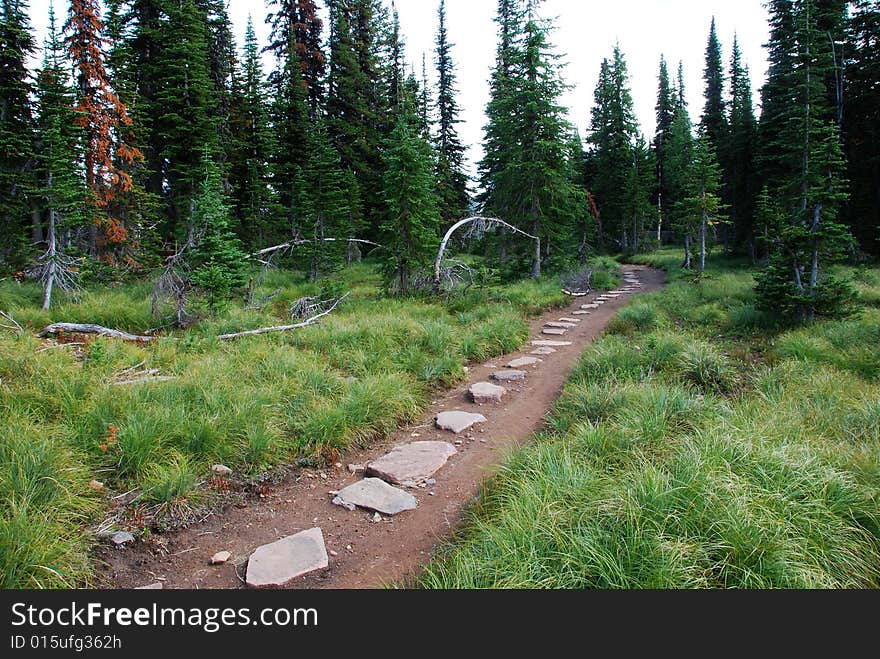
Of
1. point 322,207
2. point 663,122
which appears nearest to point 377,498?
point 322,207

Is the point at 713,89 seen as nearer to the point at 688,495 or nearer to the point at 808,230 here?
the point at 808,230

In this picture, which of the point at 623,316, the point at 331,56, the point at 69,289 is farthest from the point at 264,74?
the point at 623,316

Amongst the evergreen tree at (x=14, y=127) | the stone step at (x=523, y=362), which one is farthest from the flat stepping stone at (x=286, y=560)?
the evergreen tree at (x=14, y=127)

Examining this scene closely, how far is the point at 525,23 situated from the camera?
16.1 metres


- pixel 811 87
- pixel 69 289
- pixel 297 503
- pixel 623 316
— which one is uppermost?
pixel 811 87

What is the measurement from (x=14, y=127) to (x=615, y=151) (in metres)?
35.0

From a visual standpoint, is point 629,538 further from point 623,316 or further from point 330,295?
point 330,295

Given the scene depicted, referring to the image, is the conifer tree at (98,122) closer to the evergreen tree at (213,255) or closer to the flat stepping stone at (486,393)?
the evergreen tree at (213,255)

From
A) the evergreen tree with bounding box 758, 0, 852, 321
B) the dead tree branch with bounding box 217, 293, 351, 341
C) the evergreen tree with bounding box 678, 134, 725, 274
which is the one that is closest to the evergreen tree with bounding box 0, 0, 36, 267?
the dead tree branch with bounding box 217, 293, 351, 341

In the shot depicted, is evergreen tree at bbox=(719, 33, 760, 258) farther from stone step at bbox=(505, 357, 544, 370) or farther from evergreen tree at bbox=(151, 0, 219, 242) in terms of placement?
evergreen tree at bbox=(151, 0, 219, 242)

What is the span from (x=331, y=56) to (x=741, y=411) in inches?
1080

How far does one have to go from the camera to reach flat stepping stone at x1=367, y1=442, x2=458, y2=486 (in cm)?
433

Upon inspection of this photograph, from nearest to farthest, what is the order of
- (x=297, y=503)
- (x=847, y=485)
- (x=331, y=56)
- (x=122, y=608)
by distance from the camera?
(x=122, y=608)
(x=847, y=485)
(x=297, y=503)
(x=331, y=56)

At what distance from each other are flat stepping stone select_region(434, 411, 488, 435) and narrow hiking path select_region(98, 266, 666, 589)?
0.22 feet
